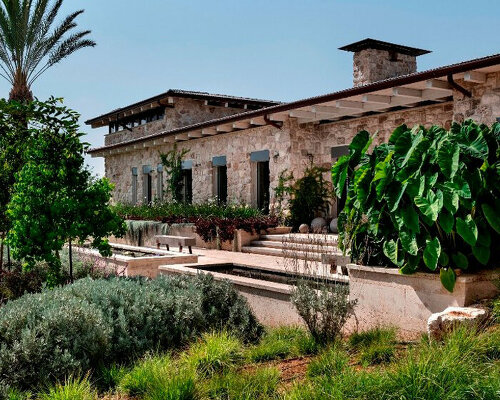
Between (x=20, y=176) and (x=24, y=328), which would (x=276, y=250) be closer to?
(x=20, y=176)

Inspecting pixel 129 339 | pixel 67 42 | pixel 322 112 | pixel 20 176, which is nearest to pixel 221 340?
pixel 129 339

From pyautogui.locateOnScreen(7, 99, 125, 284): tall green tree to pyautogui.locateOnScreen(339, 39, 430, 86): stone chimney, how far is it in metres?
11.8

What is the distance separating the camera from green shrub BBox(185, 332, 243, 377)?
14.3 ft

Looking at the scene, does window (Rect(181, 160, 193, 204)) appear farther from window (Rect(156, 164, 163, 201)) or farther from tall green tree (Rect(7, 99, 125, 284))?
tall green tree (Rect(7, 99, 125, 284))

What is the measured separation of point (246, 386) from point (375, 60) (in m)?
15.0

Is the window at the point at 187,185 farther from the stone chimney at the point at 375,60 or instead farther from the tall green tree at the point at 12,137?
the tall green tree at the point at 12,137

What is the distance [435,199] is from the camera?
5180mm

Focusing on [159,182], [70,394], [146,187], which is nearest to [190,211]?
[159,182]

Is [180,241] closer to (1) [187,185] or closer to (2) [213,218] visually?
(2) [213,218]

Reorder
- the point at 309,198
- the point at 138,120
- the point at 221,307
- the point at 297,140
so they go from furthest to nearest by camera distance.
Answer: the point at 138,120, the point at 297,140, the point at 309,198, the point at 221,307

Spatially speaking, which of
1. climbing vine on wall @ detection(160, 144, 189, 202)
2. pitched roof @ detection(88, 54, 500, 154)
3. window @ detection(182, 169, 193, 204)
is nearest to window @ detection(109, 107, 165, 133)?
climbing vine on wall @ detection(160, 144, 189, 202)

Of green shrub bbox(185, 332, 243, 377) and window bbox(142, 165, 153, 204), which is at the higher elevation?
window bbox(142, 165, 153, 204)

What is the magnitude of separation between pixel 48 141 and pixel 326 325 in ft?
13.7

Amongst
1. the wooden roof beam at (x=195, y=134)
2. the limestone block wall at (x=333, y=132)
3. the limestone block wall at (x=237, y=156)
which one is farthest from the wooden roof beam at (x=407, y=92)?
the wooden roof beam at (x=195, y=134)
